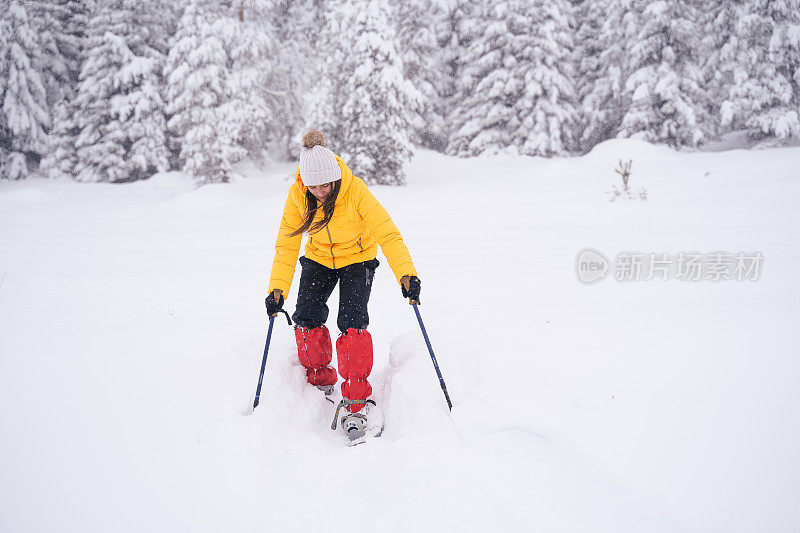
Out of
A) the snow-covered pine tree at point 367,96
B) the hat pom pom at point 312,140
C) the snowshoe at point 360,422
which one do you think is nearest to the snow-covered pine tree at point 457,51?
the snow-covered pine tree at point 367,96

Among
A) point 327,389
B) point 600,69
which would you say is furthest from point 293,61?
point 327,389

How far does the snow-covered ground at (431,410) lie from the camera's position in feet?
7.48

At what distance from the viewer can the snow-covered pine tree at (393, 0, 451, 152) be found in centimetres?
2225

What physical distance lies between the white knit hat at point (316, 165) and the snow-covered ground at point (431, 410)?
65.8 inches

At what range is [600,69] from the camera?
75.5ft

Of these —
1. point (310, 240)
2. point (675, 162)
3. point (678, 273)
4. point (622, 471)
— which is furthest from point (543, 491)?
point (675, 162)

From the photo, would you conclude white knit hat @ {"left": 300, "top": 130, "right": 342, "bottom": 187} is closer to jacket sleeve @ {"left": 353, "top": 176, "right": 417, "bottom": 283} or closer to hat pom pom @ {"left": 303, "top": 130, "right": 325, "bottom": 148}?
hat pom pom @ {"left": 303, "top": 130, "right": 325, "bottom": 148}

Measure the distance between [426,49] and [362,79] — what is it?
32.0 ft

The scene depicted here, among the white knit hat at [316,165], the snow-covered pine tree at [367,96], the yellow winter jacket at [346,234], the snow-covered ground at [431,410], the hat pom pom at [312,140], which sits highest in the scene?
the snow-covered pine tree at [367,96]

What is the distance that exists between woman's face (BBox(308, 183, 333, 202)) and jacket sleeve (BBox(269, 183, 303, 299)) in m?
0.20

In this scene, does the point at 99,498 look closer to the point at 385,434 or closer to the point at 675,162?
the point at 385,434

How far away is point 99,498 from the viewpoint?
2.35 metres

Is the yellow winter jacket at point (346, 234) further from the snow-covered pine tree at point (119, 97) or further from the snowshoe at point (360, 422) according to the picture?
the snow-covered pine tree at point (119, 97)

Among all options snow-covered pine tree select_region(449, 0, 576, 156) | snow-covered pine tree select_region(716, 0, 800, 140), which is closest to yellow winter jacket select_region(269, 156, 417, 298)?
snow-covered pine tree select_region(449, 0, 576, 156)
